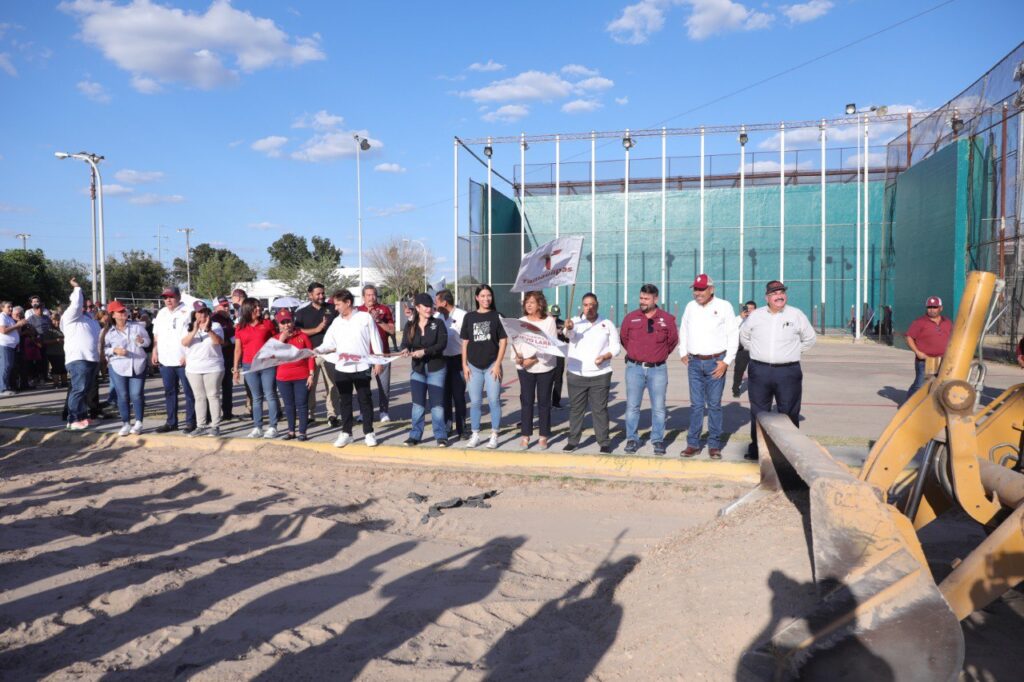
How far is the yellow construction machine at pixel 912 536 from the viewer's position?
2883mm

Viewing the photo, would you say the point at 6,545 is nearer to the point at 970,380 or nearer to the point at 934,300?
the point at 970,380

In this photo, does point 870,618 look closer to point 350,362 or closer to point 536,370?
point 536,370

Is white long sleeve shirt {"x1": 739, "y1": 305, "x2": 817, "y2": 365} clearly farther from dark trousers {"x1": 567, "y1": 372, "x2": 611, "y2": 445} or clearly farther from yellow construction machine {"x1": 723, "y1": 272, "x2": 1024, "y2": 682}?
yellow construction machine {"x1": 723, "y1": 272, "x2": 1024, "y2": 682}

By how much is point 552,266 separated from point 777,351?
310cm

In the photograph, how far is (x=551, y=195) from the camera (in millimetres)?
40938

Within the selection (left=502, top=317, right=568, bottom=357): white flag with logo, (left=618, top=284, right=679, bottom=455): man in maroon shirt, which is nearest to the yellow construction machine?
(left=618, top=284, right=679, bottom=455): man in maroon shirt

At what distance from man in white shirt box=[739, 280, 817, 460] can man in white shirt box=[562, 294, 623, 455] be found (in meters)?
1.56

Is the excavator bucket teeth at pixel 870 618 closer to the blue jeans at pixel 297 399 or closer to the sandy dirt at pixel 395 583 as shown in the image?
the sandy dirt at pixel 395 583

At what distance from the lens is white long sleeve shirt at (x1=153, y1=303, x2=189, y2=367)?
9.90m

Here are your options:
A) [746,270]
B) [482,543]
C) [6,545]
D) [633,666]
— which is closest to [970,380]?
[633,666]

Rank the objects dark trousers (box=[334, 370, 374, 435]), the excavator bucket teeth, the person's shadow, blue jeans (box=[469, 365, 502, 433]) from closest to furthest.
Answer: the excavator bucket teeth → the person's shadow → blue jeans (box=[469, 365, 502, 433]) → dark trousers (box=[334, 370, 374, 435])

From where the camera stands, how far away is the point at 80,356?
→ 10.4 m

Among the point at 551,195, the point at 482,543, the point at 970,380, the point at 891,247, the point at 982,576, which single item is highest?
the point at 551,195

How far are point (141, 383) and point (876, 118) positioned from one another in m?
30.9
